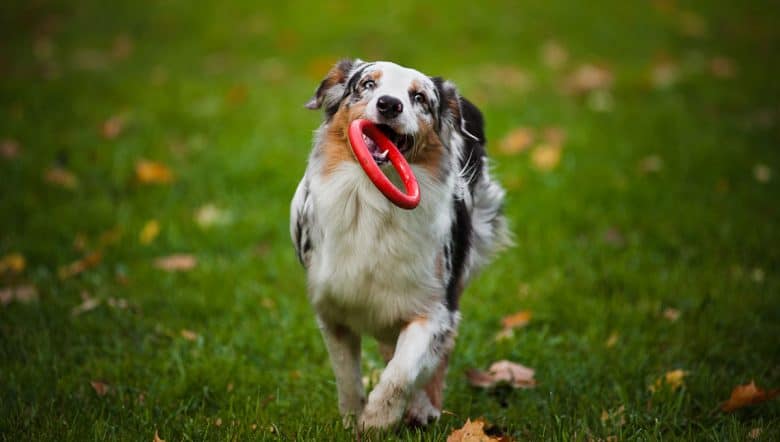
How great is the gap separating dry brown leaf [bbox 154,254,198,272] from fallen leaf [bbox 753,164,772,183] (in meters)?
4.54

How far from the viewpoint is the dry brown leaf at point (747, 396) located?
11.4 ft

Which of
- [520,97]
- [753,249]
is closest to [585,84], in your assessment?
[520,97]

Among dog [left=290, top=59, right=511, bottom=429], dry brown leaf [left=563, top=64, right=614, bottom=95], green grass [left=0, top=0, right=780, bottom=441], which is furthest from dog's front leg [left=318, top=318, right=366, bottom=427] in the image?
dry brown leaf [left=563, top=64, right=614, bottom=95]

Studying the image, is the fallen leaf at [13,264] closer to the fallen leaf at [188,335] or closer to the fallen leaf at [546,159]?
the fallen leaf at [188,335]

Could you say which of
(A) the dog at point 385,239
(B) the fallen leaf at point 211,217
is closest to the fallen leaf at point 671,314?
(A) the dog at point 385,239

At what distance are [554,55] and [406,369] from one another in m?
7.95

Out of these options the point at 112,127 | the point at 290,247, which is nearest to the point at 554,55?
the point at 112,127

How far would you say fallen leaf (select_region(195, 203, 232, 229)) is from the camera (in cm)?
601

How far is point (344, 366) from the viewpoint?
3.45 meters

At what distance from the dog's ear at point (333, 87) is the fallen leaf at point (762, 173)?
4.42 meters

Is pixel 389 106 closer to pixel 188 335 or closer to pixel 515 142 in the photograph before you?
pixel 188 335

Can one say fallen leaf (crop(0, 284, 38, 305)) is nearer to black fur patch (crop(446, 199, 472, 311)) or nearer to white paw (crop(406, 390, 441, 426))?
white paw (crop(406, 390, 441, 426))

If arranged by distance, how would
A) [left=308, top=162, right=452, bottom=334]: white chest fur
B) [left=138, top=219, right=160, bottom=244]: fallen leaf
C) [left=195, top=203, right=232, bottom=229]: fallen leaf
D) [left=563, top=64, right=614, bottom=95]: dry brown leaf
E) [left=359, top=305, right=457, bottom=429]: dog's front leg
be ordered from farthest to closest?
[left=563, top=64, right=614, bottom=95]: dry brown leaf
[left=195, top=203, right=232, bottom=229]: fallen leaf
[left=138, top=219, right=160, bottom=244]: fallen leaf
[left=308, top=162, right=452, bottom=334]: white chest fur
[left=359, top=305, right=457, bottom=429]: dog's front leg

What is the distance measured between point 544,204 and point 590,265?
100cm
